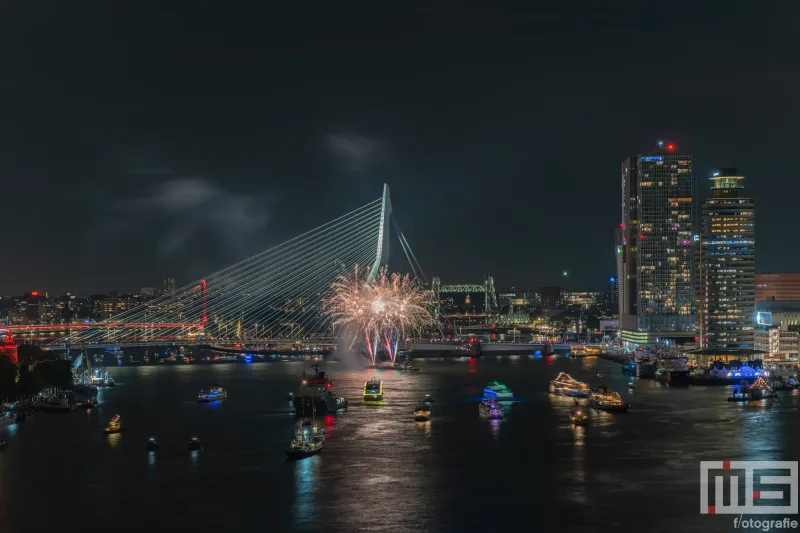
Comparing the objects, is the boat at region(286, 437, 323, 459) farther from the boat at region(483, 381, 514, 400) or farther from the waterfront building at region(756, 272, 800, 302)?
the waterfront building at region(756, 272, 800, 302)

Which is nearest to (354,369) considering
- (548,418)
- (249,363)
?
(249,363)

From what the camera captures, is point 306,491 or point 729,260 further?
point 729,260

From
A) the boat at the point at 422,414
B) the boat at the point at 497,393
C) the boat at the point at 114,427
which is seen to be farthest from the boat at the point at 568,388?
the boat at the point at 114,427

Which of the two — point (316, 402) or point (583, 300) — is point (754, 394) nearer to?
point (316, 402)

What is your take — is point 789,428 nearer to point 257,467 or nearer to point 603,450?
point 603,450

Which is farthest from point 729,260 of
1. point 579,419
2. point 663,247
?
point 579,419
